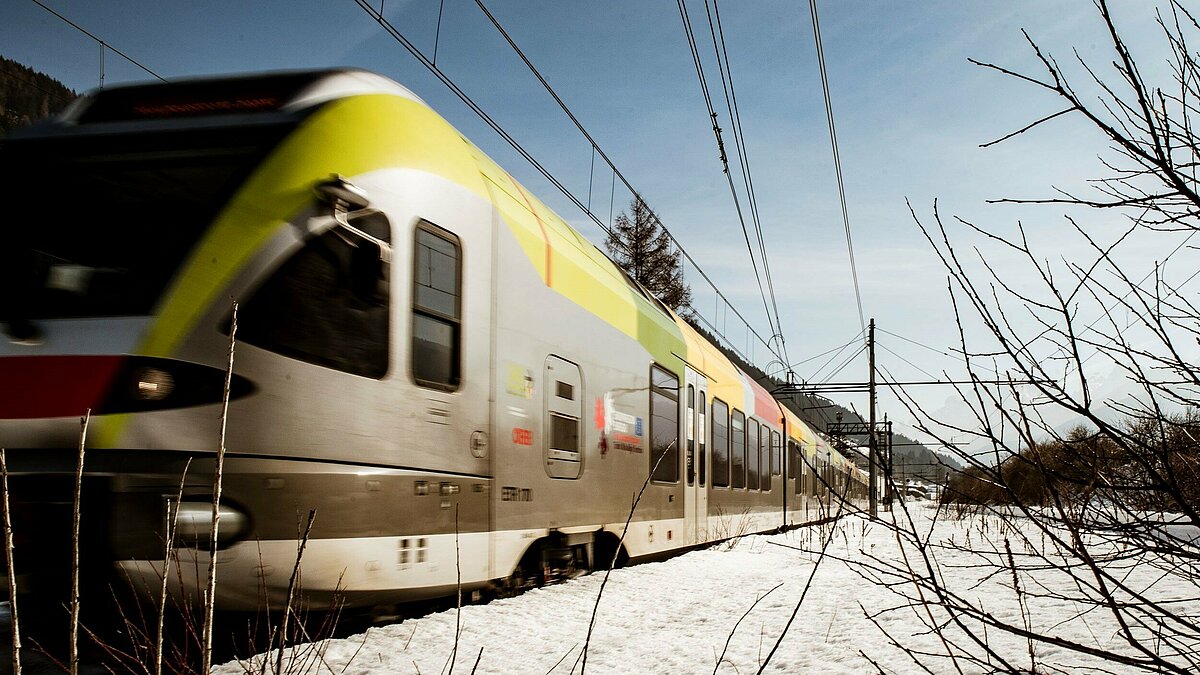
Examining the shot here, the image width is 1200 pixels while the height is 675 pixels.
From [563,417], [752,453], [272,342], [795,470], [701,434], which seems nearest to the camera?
[272,342]

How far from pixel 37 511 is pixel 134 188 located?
1686mm

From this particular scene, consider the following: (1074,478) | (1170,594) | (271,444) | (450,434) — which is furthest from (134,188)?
(1170,594)

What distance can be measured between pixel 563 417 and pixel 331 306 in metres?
2.69

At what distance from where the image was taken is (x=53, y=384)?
4430 millimetres

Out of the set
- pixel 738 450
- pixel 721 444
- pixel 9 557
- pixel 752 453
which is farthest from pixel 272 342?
pixel 752 453

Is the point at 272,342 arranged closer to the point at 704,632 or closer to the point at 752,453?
the point at 704,632

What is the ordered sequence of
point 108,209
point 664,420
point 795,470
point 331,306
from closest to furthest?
point 108,209 → point 331,306 → point 664,420 → point 795,470

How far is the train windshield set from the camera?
4695 mm

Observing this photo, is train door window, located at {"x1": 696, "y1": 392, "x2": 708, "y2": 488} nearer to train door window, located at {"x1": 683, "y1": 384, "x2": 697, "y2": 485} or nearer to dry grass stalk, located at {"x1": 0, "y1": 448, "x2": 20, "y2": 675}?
train door window, located at {"x1": 683, "y1": 384, "x2": 697, "y2": 485}

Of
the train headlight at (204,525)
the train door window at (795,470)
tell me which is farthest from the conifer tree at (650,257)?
the train headlight at (204,525)

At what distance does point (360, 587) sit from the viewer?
503 centimetres

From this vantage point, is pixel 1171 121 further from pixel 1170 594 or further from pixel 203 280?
pixel 1170 594

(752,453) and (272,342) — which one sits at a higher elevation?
(272,342)

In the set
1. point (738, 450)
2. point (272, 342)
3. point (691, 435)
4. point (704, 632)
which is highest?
point (272, 342)
